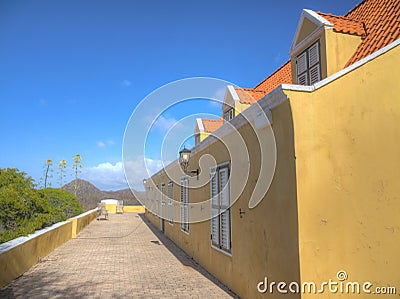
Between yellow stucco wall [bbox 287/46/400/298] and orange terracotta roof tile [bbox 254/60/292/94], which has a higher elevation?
orange terracotta roof tile [bbox 254/60/292/94]

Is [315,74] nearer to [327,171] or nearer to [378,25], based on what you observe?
[378,25]

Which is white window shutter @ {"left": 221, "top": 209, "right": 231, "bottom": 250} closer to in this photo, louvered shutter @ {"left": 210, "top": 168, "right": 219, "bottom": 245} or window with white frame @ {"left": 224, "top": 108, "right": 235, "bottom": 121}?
louvered shutter @ {"left": 210, "top": 168, "right": 219, "bottom": 245}

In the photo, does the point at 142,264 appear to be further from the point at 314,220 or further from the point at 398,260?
the point at 398,260

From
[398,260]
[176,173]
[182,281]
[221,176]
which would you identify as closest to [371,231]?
[398,260]

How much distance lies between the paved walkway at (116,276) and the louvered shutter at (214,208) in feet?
3.08

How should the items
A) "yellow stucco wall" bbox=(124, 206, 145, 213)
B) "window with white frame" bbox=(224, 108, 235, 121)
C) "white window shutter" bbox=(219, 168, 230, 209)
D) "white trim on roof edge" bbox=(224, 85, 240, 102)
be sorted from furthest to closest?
"yellow stucco wall" bbox=(124, 206, 145, 213) < "window with white frame" bbox=(224, 108, 235, 121) < "white trim on roof edge" bbox=(224, 85, 240, 102) < "white window shutter" bbox=(219, 168, 230, 209)

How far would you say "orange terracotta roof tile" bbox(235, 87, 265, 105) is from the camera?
8875 millimetres

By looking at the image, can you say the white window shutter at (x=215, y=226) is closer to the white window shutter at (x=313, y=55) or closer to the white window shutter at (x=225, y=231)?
the white window shutter at (x=225, y=231)

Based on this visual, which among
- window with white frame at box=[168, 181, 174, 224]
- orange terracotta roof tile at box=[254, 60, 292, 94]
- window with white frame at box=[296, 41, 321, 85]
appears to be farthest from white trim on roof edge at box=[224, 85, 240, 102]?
window with white frame at box=[168, 181, 174, 224]

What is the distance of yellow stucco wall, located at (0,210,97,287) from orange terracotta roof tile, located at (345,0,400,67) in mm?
7545

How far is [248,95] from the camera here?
908 centimetres

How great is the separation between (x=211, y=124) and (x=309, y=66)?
7.20 m

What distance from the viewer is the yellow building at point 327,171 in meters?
3.36

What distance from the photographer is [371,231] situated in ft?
11.3
